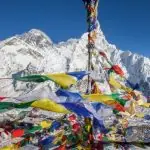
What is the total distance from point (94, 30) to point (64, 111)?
5.52 metres

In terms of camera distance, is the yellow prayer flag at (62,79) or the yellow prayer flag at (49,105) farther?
the yellow prayer flag at (62,79)

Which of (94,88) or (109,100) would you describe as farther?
(94,88)

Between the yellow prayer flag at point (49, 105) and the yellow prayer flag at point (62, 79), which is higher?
the yellow prayer flag at point (62, 79)

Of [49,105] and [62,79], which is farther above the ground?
[62,79]

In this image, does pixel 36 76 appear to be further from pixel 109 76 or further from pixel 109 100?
pixel 109 76

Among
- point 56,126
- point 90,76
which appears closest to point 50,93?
point 90,76

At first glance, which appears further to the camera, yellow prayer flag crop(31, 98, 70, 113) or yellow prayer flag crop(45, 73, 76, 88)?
yellow prayer flag crop(45, 73, 76, 88)

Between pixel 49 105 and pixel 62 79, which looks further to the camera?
pixel 62 79

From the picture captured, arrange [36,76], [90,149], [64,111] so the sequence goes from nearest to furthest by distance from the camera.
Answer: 1. [64,111]
2. [36,76]
3. [90,149]

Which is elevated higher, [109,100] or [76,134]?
[109,100]

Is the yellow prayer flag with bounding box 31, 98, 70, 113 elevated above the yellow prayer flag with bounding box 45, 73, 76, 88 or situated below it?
below

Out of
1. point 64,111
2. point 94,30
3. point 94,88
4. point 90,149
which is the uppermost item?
point 94,30

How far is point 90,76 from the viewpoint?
16953mm

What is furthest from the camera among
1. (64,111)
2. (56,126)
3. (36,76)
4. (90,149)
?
(56,126)
